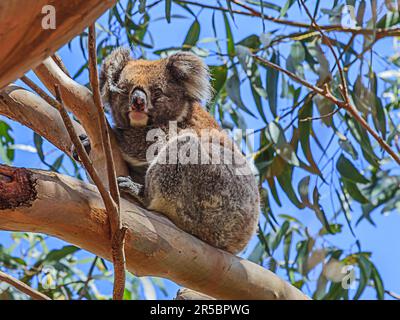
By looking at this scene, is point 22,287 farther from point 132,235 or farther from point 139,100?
point 139,100

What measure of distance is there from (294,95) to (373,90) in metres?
0.56

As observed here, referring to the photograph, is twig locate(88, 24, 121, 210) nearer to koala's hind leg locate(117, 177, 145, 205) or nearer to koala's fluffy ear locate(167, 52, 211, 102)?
koala's hind leg locate(117, 177, 145, 205)

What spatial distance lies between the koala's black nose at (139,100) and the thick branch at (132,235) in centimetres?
73

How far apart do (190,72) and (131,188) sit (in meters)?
0.77

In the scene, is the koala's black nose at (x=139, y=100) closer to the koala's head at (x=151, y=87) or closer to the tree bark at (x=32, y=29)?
the koala's head at (x=151, y=87)

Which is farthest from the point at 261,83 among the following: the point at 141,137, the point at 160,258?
the point at 160,258

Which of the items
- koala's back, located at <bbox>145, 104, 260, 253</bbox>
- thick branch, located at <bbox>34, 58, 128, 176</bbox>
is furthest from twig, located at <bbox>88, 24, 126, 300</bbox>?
koala's back, located at <bbox>145, 104, 260, 253</bbox>

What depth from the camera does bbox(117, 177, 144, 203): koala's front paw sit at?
2.33 metres

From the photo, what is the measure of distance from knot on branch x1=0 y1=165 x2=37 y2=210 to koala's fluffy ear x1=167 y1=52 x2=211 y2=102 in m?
1.34

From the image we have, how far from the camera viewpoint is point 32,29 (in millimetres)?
1301

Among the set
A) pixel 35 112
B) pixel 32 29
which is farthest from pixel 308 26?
pixel 32 29

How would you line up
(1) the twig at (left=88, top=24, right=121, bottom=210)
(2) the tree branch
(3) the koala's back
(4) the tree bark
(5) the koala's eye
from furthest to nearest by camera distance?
(5) the koala's eye, (3) the koala's back, (2) the tree branch, (1) the twig at (left=88, top=24, right=121, bottom=210), (4) the tree bark
